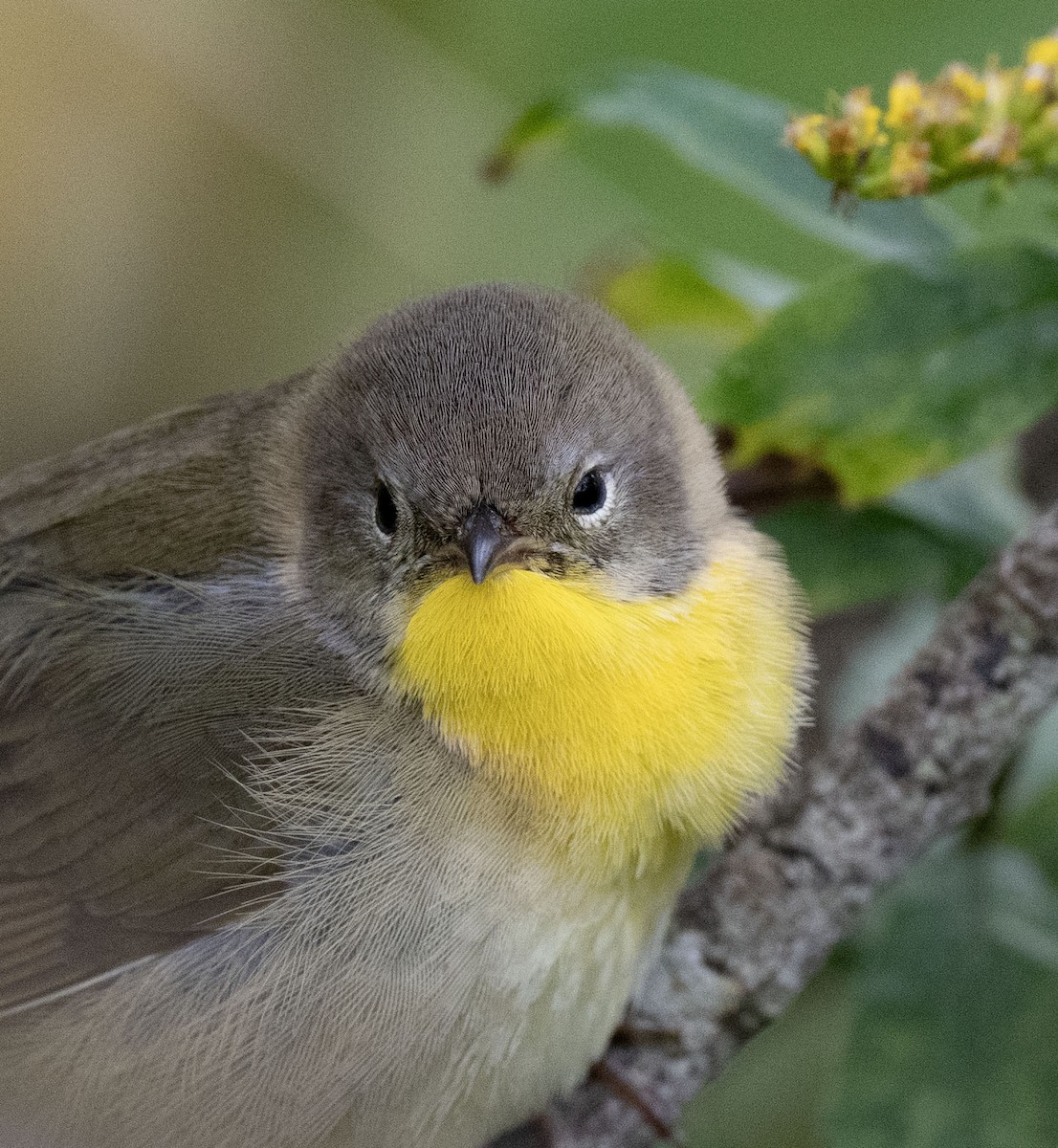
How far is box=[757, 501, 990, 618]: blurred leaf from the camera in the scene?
103 inches

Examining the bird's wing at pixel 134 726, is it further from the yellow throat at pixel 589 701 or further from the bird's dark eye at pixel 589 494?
the bird's dark eye at pixel 589 494

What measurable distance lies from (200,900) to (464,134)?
3.05 metres

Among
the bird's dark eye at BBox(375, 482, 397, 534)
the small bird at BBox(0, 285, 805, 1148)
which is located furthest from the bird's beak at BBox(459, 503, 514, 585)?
the bird's dark eye at BBox(375, 482, 397, 534)

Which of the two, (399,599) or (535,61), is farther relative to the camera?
(535,61)

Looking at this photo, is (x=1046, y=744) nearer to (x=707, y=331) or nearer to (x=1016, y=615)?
(x=1016, y=615)

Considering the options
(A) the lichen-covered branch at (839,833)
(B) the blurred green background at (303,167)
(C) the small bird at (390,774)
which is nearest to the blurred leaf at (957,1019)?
(A) the lichen-covered branch at (839,833)

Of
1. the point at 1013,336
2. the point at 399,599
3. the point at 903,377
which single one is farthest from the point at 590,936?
the point at 1013,336

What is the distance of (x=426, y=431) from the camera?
2.15 m

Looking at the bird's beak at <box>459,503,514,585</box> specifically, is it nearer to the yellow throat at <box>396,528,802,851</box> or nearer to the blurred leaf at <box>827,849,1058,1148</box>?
the yellow throat at <box>396,528,802,851</box>

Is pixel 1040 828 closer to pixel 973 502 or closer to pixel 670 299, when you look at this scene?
pixel 973 502

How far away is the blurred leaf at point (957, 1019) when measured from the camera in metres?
2.22

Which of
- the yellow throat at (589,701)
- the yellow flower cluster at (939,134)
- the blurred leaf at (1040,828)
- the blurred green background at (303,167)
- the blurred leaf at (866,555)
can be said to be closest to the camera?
the yellow flower cluster at (939,134)

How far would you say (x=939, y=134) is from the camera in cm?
203

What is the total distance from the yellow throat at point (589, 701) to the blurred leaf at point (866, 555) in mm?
408
